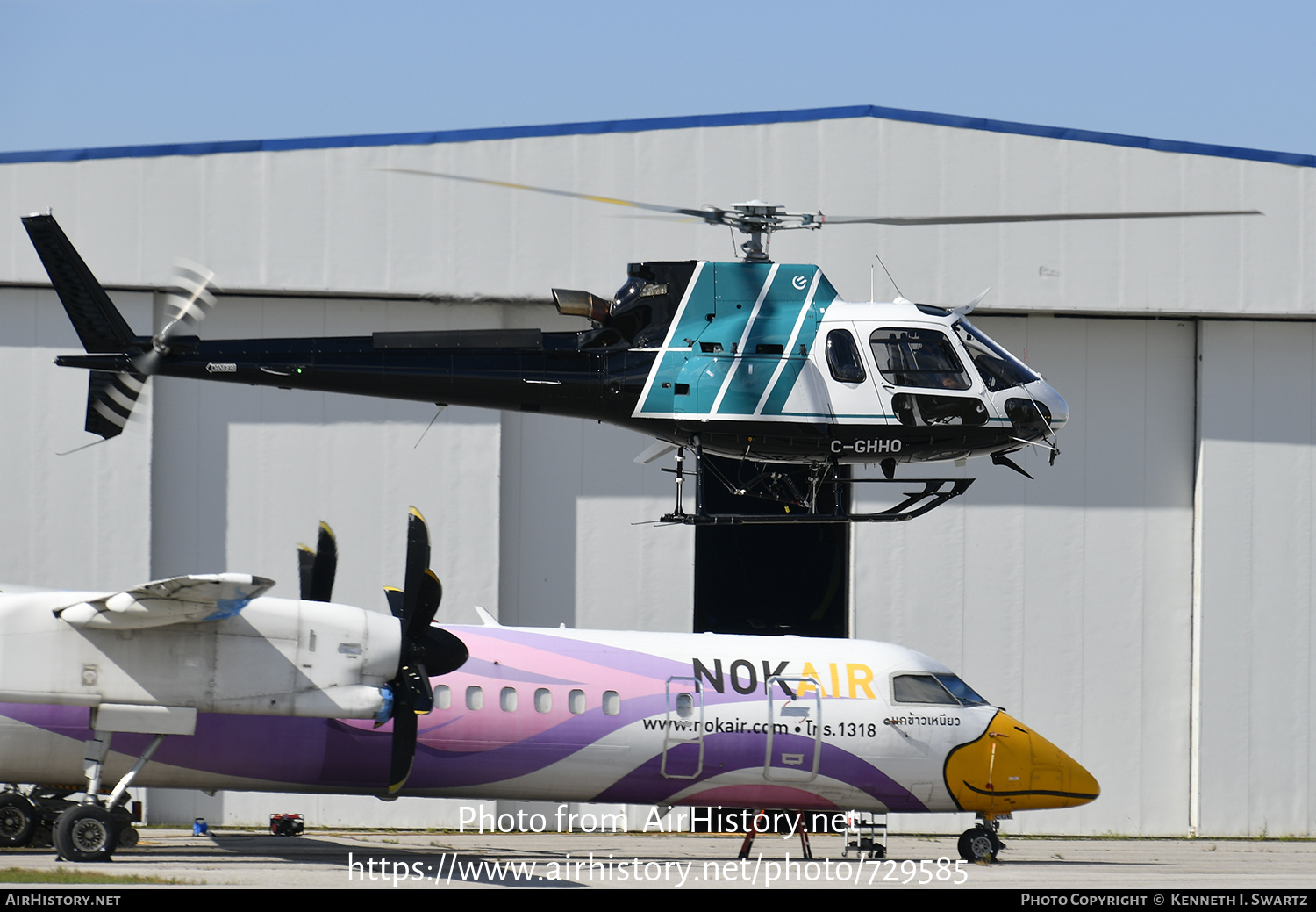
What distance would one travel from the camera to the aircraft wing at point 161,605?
1652cm

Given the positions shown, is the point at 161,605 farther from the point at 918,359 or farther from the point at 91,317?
the point at 918,359

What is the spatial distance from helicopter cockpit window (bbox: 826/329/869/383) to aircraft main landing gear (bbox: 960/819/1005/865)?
7633 millimetres

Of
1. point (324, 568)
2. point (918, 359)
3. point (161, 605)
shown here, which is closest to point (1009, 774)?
point (918, 359)

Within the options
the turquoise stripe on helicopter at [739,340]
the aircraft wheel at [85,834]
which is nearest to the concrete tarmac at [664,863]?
the aircraft wheel at [85,834]

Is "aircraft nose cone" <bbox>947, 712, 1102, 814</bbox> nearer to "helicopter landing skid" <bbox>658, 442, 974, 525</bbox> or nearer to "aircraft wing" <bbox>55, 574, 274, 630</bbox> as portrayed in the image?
"helicopter landing skid" <bbox>658, 442, 974, 525</bbox>

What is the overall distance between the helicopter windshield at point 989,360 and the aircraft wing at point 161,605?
332 inches

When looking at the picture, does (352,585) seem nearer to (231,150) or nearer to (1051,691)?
(231,150)

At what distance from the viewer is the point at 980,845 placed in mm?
20703

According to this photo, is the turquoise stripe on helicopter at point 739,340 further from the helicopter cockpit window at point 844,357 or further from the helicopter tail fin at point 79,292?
the helicopter tail fin at point 79,292

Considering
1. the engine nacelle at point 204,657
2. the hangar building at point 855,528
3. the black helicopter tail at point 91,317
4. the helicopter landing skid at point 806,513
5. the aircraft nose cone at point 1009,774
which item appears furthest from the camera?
the hangar building at point 855,528

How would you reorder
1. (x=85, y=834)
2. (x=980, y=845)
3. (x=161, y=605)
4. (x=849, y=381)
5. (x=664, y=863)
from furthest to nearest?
1. (x=980, y=845)
2. (x=664, y=863)
3. (x=85, y=834)
4. (x=161, y=605)
5. (x=849, y=381)

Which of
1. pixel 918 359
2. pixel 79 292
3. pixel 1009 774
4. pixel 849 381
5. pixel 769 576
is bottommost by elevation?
pixel 1009 774

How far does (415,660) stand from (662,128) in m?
12.1

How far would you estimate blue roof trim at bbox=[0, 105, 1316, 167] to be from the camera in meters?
25.2
